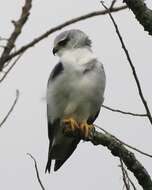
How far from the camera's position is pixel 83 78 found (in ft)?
22.7

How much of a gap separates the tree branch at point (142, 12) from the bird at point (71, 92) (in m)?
2.57

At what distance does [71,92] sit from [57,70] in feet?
1.18

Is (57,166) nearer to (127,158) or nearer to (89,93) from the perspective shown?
(89,93)

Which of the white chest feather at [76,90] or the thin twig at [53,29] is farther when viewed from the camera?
the white chest feather at [76,90]

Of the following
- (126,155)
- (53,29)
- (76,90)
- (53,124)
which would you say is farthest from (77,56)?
(53,29)

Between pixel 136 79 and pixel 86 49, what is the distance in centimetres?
418

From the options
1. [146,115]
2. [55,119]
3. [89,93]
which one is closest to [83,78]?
[89,93]

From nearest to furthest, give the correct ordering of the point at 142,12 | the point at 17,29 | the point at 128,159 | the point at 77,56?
the point at 17,29 < the point at 142,12 < the point at 128,159 < the point at 77,56

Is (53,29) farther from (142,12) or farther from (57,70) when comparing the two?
(57,70)

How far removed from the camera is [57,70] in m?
7.10

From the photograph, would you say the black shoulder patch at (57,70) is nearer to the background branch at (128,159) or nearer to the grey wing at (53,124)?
the grey wing at (53,124)

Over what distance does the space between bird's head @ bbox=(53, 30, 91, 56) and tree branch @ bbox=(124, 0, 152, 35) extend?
3.52 meters

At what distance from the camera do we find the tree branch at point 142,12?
4.19 m

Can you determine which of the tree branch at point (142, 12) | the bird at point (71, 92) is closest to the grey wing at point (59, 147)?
the bird at point (71, 92)
